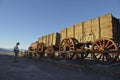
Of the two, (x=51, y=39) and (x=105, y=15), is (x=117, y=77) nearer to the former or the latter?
(x=105, y=15)

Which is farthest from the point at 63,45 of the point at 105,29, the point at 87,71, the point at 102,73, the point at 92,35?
the point at 102,73

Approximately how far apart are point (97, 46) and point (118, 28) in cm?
347

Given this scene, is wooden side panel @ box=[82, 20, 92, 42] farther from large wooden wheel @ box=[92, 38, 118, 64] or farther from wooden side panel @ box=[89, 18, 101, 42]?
large wooden wheel @ box=[92, 38, 118, 64]

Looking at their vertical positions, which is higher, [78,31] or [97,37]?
[78,31]

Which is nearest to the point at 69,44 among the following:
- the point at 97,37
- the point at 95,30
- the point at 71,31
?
the point at 97,37

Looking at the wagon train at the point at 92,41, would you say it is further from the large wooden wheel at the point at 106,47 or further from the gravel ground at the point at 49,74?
the gravel ground at the point at 49,74

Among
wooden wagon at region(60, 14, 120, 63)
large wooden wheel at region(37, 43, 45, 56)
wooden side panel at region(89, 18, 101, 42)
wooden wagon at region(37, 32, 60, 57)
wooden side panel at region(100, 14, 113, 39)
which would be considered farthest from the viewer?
large wooden wheel at region(37, 43, 45, 56)

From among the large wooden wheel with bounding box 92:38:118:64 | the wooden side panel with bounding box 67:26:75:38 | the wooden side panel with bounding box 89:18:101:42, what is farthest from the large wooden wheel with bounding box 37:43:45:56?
the large wooden wheel with bounding box 92:38:118:64

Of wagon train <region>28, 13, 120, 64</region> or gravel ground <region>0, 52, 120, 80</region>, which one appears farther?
wagon train <region>28, 13, 120, 64</region>

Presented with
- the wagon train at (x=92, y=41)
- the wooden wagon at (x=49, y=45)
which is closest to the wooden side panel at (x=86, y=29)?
the wagon train at (x=92, y=41)

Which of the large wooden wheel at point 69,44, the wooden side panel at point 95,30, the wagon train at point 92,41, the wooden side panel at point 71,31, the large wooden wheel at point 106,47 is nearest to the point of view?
the large wooden wheel at point 106,47

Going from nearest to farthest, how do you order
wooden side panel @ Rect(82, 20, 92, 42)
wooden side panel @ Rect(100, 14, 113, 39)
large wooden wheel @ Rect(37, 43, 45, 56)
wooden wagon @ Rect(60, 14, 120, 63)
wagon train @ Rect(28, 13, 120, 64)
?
wagon train @ Rect(28, 13, 120, 64), wooden wagon @ Rect(60, 14, 120, 63), wooden side panel @ Rect(100, 14, 113, 39), wooden side panel @ Rect(82, 20, 92, 42), large wooden wheel @ Rect(37, 43, 45, 56)

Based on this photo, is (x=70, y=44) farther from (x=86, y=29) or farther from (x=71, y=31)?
(x=71, y=31)

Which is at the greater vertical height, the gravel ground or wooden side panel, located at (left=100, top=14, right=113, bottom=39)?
wooden side panel, located at (left=100, top=14, right=113, bottom=39)
